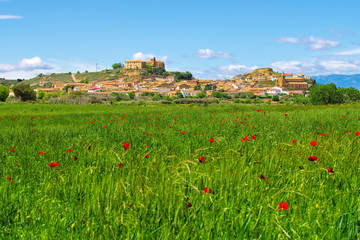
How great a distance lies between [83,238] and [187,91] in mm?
168520

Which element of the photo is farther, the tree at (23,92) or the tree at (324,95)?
the tree at (324,95)

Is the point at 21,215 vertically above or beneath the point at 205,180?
beneath

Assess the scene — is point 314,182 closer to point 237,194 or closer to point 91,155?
point 237,194

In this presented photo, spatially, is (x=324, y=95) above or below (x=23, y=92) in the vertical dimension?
above

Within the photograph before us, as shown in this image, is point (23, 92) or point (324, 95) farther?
point (324, 95)

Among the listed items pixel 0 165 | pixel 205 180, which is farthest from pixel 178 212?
pixel 0 165

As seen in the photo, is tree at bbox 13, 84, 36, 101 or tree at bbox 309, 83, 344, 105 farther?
tree at bbox 309, 83, 344, 105

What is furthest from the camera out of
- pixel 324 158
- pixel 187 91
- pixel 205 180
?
pixel 187 91

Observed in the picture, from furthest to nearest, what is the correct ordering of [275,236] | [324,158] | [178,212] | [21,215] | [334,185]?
[324,158] < [334,185] < [21,215] < [178,212] < [275,236]

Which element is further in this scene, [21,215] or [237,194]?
[237,194]

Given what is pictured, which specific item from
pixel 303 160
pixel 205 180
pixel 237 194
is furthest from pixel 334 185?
pixel 205 180

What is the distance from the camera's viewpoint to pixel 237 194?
3.09m

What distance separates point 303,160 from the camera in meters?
4.31

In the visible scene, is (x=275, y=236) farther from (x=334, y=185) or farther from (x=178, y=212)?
(x=334, y=185)
